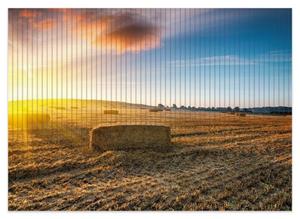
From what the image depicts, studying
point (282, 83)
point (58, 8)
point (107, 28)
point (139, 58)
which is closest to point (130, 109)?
point (139, 58)

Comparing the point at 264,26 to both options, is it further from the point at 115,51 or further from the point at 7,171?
the point at 7,171

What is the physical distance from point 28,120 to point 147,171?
2.07 metres

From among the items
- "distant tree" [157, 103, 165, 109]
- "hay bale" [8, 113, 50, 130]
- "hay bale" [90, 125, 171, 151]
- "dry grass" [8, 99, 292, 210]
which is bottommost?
"dry grass" [8, 99, 292, 210]

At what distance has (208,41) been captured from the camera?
541 centimetres

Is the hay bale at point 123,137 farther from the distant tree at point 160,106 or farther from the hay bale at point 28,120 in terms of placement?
the hay bale at point 28,120

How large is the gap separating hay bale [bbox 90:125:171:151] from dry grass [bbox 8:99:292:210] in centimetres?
14

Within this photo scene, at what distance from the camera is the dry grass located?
4637 mm

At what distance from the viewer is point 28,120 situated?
5539 mm

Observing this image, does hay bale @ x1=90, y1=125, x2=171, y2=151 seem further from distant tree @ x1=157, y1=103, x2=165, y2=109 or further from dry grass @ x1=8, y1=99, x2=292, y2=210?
distant tree @ x1=157, y1=103, x2=165, y2=109

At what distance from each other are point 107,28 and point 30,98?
1.58m

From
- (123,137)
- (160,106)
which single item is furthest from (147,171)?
(160,106)

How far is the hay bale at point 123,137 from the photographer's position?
18.3ft

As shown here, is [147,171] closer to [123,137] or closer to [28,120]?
[123,137]

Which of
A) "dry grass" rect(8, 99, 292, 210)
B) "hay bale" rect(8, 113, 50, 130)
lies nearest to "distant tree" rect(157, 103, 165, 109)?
"dry grass" rect(8, 99, 292, 210)
